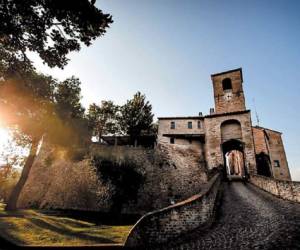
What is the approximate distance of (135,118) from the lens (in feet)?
97.3

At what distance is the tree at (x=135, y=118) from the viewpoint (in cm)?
2959

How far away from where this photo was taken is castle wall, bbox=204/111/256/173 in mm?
22469

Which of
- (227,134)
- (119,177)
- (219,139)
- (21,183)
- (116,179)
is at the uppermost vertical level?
(227,134)

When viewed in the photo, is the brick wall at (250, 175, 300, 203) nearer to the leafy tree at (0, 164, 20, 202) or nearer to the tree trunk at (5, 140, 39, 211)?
the tree trunk at (5, 140, 39, 211)

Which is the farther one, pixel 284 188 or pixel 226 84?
pixel 226 84

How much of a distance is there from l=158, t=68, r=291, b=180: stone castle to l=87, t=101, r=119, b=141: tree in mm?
9402

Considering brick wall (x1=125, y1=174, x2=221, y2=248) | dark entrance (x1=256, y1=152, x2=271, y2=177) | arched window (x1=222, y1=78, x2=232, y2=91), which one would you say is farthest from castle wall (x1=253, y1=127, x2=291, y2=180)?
brick wall (x1=125, y1=174, x2=221, y2=248)

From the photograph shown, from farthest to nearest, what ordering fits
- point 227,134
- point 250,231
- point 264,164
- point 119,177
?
point 264,164, point 227,134, point 119,177, point 250,231

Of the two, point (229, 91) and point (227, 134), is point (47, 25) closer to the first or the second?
point (227, 134)

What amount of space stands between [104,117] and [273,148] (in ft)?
104

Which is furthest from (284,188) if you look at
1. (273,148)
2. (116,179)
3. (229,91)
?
(273,148)

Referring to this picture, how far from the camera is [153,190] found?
20109 millimetres

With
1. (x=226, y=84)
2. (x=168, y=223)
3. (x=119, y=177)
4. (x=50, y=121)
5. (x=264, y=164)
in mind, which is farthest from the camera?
(x=264, y=164)

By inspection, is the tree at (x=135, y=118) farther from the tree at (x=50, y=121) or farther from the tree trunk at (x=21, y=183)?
Answer: the tree trunk at (x=21, y=183)
